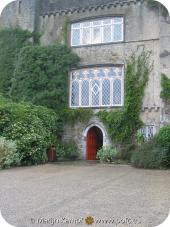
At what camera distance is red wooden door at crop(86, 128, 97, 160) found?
21281 millimetres

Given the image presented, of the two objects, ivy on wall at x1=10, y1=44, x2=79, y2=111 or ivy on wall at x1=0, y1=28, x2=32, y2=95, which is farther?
ivy on wall at x1=0, y1=28, x2=32, y2=95

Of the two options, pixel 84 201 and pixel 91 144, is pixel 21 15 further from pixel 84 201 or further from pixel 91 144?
pixel 84 201

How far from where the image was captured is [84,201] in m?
7.60

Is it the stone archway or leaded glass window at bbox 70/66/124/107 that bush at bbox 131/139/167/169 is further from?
leaded glass window at bbox 70/66/124/107

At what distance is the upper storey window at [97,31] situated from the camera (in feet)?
69.6

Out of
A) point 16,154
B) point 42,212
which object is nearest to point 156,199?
Answer: point 42,212

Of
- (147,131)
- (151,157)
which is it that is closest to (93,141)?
(147,131)

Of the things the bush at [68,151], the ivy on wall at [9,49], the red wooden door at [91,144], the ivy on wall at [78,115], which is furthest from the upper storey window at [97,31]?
the bush at [68,151]

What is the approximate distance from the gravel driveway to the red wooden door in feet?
32.2

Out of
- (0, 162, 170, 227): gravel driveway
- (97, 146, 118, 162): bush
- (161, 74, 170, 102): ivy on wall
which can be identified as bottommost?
(0, 162, 170, 227): gravel driveway

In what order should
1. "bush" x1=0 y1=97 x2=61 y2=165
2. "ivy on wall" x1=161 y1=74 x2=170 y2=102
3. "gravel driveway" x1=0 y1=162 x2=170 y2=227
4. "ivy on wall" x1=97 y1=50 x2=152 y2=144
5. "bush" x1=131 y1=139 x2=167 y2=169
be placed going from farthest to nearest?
"ivy on wall" x1=97 y1=50 x2=152 y2=144
"ivy on wall" x1=161 y1=74 x2=170 y2=102
"bush" x1=0 y1=97 x2=61 y2=165
"bush" x1=131 y1=139 x2=167 y2=169
"gravel driveway" x1=0 y1=162 x2=170 y2=227

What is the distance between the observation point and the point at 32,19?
76.7 ft

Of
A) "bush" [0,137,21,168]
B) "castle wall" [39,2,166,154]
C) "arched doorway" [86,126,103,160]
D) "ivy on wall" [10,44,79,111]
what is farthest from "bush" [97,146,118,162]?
"bush" [0,137,21,168]

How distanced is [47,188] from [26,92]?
1242cm
